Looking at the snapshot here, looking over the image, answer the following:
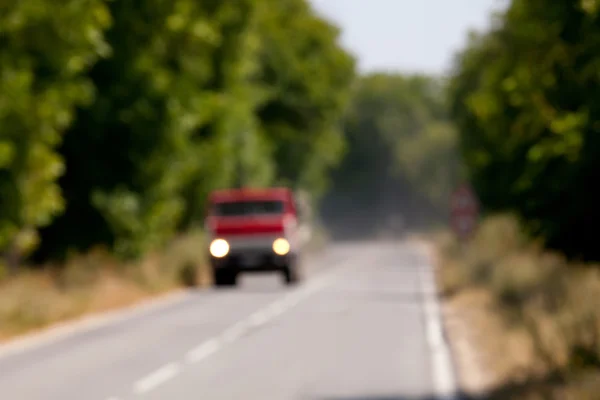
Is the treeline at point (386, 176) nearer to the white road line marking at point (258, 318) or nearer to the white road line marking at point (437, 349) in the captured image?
the white road line marking at point (437, 349)

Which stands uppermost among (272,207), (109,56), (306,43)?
(306,43)

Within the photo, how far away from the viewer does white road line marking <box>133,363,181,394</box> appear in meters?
17.0

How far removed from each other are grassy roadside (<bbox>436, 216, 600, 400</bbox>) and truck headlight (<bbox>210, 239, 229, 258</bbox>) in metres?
4.80

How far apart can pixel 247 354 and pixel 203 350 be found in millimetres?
806

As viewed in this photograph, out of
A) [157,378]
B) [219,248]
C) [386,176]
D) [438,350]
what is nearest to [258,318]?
[438,350]

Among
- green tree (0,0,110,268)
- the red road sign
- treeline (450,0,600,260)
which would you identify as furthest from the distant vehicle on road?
treeline (450,0,600,260)

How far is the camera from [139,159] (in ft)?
119

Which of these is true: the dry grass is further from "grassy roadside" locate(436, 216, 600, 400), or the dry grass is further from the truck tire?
"grassy roadside" locate(436, 216, 600, 400)

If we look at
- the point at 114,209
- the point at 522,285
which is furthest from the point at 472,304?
the point at 114,209

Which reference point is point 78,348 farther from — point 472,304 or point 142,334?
point 472,304

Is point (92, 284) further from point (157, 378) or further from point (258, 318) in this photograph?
point (157, 378)

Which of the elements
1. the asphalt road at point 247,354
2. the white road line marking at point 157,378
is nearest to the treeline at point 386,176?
the asphalt road at point 247,354

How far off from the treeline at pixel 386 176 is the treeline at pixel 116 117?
83961mm

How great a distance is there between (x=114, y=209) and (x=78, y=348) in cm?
1354
